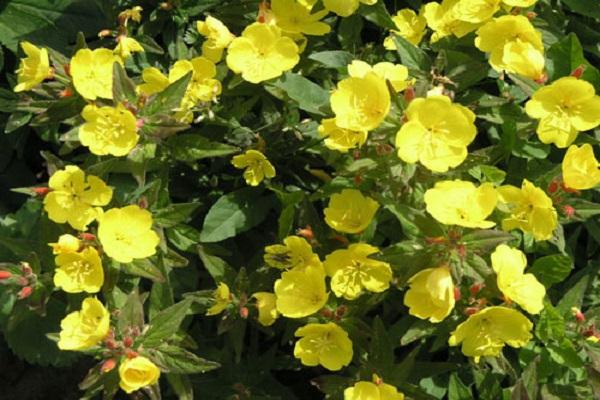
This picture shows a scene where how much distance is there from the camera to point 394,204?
2.20m

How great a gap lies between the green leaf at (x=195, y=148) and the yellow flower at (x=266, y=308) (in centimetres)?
45

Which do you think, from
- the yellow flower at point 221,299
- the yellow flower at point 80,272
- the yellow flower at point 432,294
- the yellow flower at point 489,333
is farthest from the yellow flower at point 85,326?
the yellow flower at point 489,333

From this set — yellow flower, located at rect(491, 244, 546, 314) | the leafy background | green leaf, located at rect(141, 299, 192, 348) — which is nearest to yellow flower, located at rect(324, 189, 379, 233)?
the leafy background

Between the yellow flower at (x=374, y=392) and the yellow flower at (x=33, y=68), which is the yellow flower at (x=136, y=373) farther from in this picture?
the yellow flower at (x=33, y=68)

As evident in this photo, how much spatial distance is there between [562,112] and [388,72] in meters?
0.52

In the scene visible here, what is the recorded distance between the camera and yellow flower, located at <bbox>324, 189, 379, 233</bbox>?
2.33 metres

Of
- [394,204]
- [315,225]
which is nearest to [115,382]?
[315,225]

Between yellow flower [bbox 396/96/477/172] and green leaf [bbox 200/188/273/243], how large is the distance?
0.70 meters

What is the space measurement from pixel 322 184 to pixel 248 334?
625 mm

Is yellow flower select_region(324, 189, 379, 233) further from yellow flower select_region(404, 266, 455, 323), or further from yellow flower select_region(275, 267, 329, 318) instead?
yellow flower select_region(404, 266, 455, 323)

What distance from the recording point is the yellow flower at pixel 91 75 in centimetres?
235

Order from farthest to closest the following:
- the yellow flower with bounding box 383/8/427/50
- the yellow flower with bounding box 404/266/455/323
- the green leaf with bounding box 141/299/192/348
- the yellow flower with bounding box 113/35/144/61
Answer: the yellow flower with bounding box 383/8/427/50 < the yellow flower with bounding box 113/35/144/61 < the green leaf with bounding box 141/299/192/348 < the yellow flower with bounding box 404/266/455/323

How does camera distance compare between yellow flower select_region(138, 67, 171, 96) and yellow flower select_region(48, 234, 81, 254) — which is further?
yellow flower select_region(138, 67, 171, 96)

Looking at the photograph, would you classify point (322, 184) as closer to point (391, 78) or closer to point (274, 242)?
point (274, 242)
